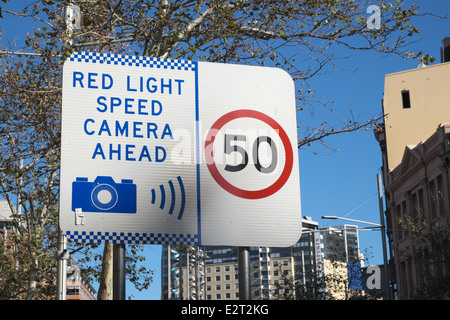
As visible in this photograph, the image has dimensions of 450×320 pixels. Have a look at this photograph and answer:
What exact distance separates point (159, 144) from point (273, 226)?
2.10ft

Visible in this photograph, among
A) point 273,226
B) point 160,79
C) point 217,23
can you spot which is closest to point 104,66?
point 160,79

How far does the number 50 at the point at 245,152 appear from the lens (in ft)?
10.9

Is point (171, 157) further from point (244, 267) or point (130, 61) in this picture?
point (244, 267)

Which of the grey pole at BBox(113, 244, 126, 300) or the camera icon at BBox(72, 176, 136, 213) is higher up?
the camera icon at BBox(72, 176, 136, 213)

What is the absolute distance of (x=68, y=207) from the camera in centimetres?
320

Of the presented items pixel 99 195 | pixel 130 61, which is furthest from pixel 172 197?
pixel 130 61

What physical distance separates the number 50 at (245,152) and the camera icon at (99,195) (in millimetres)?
477

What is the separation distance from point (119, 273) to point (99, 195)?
1.15ft

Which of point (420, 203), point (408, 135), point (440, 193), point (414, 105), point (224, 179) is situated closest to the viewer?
point (224, 179)

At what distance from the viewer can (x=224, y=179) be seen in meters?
3.33

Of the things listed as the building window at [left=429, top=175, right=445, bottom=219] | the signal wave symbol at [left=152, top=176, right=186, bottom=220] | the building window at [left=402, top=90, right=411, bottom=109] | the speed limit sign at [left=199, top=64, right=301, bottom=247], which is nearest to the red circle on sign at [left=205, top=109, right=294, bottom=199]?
the speed limit sign at [left=199, top=64, right=301, bottom=247]

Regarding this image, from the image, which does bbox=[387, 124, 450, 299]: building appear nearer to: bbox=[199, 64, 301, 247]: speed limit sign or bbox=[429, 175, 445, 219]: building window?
bbox=[429, 175, 445, 219]: building window

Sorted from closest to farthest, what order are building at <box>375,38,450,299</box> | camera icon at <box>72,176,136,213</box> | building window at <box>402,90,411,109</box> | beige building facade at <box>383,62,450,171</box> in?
camera icon at <box>72,176,136,213</box>, building at <box>375,38,450,299</box>, beige building facade at <box>383,62,450,171</box>, building window at <box>402,90,411,109</box>

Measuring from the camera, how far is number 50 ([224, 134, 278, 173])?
332cm
